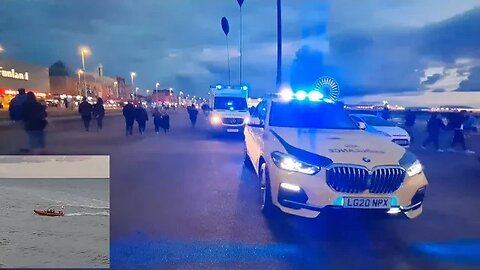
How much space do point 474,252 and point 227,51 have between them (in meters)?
1.62

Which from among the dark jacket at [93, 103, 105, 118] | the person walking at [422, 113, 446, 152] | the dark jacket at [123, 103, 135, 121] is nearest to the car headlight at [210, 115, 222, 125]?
the dark jacket at [123, 103, 135, 121]

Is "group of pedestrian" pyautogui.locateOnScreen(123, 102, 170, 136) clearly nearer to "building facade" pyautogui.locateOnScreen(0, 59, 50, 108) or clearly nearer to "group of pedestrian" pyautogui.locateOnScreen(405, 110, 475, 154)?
"building facade" pyautogui.locateOnScreen(0, 59, 50, 108)

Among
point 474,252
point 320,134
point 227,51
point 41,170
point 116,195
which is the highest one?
point 227,51

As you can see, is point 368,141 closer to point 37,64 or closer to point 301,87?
point 301,87

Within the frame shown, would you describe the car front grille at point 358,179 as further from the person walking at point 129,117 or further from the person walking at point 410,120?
the person walking at point 129,117

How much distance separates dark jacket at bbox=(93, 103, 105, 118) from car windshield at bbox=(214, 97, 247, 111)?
569 millimetres

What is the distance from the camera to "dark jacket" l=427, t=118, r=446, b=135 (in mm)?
2084

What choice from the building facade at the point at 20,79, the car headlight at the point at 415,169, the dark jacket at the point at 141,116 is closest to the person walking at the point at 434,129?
the car headlight at the point at 415,169

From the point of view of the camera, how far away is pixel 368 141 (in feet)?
6.88

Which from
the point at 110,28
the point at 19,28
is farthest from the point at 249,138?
the point at 19,28

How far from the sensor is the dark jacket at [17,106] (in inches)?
74.4

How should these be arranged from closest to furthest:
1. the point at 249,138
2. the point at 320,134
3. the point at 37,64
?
1. the point at 37,64
2. the point at 320,134
3. the point at 249,138

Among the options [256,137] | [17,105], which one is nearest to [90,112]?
[17,105]

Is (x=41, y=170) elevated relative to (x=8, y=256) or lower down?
elevated
